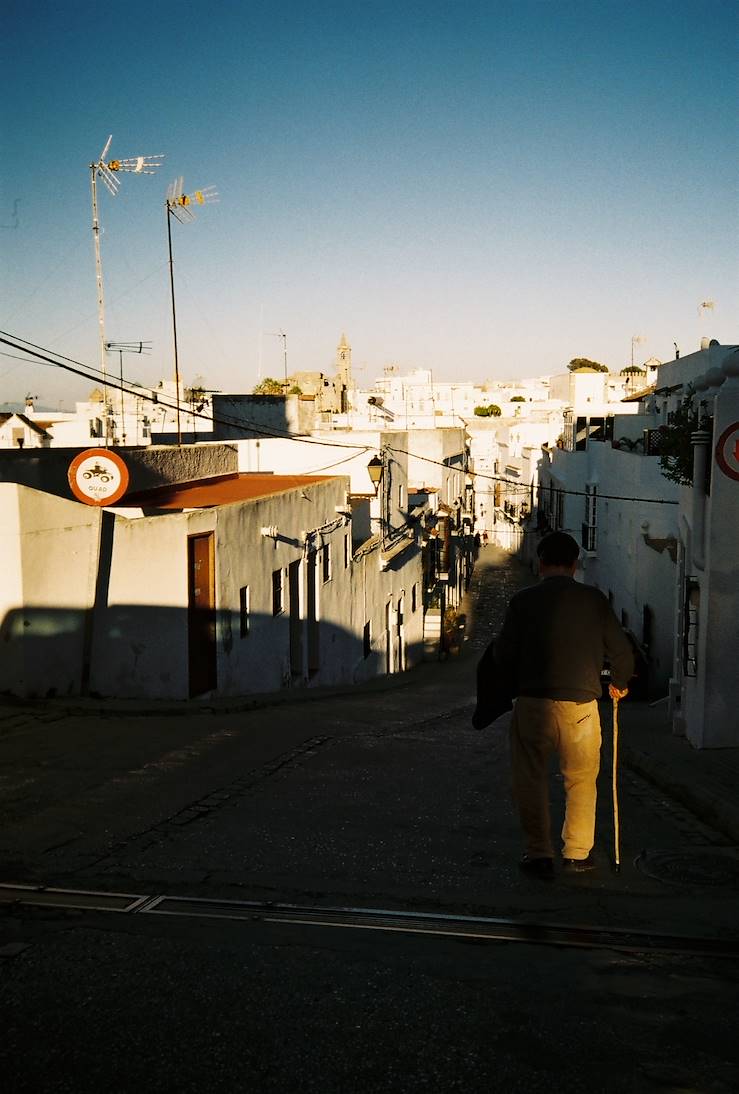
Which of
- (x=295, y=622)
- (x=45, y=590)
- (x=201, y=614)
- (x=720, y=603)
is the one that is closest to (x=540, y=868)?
(x=720, y=603)

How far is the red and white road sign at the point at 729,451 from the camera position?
31.6 feet

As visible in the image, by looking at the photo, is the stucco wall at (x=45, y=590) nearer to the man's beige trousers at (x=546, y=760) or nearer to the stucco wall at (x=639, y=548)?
the man's beige trousers at (x=546, y=760)

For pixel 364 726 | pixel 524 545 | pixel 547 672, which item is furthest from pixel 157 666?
pixel 524 545

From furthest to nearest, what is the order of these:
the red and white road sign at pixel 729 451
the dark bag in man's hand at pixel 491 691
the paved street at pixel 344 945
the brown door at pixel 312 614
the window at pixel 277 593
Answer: the brown door at pixel 312 614 < the window at pixel 277 593 < the red and white road sign at pixel 729 451 < the dark bag in man's hand at pixel 491 691 < the paved street at pixel 344 945

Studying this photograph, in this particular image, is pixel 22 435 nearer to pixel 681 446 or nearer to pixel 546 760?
pixel 681 446

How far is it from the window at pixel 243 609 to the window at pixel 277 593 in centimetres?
159

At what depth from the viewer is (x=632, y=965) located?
416cm

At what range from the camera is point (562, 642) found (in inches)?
209

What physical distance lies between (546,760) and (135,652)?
9.37 metres

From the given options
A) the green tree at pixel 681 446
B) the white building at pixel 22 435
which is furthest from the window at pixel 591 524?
the green tree at pixel 681 446

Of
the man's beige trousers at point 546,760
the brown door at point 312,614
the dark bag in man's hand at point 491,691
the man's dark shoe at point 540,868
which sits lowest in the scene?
the brown door at point 312,614

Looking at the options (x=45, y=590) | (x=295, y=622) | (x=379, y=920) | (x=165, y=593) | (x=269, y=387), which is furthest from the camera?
(x=269, y=387)

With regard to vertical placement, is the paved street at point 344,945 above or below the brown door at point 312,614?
above

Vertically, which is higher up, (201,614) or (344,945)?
(344,945)
